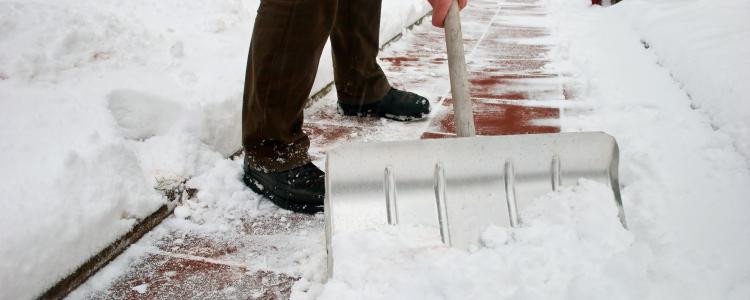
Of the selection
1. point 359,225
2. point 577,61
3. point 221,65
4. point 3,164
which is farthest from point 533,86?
point 3,164

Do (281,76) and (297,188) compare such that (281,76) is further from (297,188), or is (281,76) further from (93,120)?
(93,120)

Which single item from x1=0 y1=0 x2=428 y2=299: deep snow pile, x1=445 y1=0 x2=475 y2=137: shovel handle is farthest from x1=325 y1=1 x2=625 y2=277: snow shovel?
x1=0 y1=0 x2=428 y2=299: deep snow pile

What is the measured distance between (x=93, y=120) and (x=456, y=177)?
98 centimetres

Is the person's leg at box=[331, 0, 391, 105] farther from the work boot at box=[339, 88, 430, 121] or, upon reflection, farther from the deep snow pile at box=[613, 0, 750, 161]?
the deep snow pile at box=[613, 0, 750, 161]

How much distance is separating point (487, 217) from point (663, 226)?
49 centimetres

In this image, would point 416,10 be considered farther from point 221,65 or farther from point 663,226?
point 663,226

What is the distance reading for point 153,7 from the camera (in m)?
2.79

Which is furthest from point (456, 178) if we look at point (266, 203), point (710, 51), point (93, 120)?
point (710, 51)

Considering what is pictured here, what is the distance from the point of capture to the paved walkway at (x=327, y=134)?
1397 millimetres

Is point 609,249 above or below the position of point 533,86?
above

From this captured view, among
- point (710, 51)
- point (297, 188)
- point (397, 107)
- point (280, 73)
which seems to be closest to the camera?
point (280, 73)

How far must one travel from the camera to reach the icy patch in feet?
3.73

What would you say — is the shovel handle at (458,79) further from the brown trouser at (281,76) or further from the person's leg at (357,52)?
the person's leg at (357,52)

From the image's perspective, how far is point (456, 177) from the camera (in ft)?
4.56
